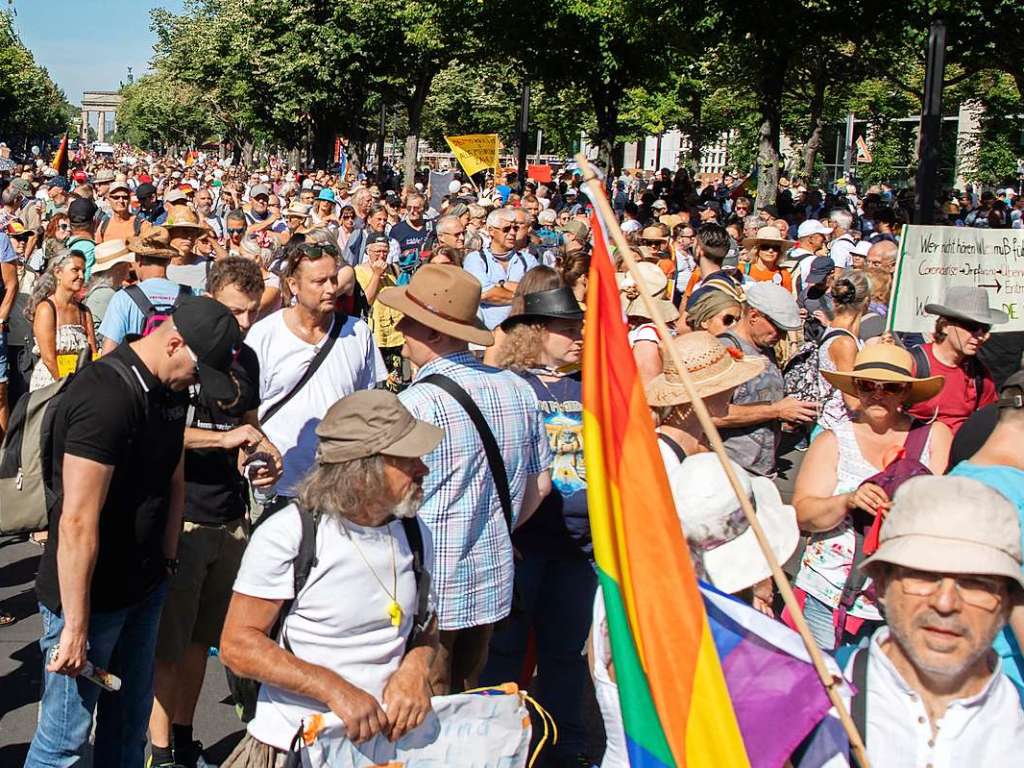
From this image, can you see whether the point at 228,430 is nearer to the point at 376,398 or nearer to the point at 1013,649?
the point at 376,398

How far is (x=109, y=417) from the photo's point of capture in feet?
11.7

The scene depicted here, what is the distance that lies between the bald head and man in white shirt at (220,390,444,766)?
7939 millimetres

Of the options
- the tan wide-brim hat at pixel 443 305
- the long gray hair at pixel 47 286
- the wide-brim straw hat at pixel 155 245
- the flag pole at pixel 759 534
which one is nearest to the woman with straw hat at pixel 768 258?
the wide-brim straw hat at pixel 155 245

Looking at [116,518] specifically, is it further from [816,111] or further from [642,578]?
[816,111]

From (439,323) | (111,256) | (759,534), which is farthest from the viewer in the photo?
(111,256)

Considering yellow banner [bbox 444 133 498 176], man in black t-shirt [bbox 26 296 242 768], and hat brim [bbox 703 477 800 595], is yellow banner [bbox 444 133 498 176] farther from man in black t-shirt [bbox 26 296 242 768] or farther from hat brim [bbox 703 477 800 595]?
hat brim [bbox 703 477 800 595]

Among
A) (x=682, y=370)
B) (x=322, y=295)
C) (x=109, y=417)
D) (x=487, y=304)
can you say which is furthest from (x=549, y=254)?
(x=682, y=370)

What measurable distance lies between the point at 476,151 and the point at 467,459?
17862 mm

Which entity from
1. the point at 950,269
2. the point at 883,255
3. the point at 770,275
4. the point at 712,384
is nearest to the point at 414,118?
the point at 770,275

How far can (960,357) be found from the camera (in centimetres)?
617

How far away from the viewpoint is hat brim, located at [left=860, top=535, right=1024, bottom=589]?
99.5 inches

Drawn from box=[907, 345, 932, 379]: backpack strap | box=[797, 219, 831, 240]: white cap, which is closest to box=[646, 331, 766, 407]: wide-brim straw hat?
box=[907, 345, 932, 379]: backpack strap

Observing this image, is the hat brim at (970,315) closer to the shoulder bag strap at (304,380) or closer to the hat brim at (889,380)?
the hat brim at (889,380)

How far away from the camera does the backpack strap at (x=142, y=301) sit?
5.91 meters
